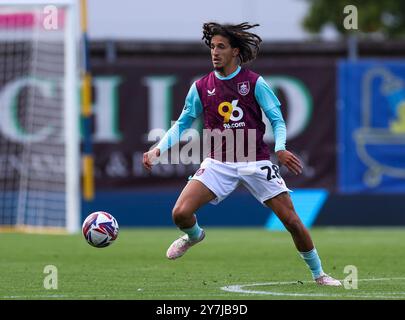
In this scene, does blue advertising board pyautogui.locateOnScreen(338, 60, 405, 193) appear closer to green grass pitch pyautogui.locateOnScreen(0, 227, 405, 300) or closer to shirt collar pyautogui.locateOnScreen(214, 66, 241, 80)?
green grass pitch pyautogui.locateOnScreen(0, 227, 405, 300)

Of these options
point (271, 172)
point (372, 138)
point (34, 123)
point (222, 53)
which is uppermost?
point (222, 53)

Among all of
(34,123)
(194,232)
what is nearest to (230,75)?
(194,232)

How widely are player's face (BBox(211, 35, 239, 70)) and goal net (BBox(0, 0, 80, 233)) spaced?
8.48m

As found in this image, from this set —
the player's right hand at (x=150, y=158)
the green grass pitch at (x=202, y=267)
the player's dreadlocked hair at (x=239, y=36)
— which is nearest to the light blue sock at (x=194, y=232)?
the green grass pitch at (x=202, y=267)

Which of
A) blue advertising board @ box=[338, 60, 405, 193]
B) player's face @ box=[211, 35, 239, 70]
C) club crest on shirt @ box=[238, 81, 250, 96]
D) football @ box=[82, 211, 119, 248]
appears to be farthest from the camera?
blue advertising board @ box=[338, 60, 405, 193]

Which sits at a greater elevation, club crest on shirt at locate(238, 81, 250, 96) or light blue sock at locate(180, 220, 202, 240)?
club crest on shirt at locate(238, 81, 250, 96)

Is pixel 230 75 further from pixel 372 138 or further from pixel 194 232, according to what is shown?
pixel 372 138

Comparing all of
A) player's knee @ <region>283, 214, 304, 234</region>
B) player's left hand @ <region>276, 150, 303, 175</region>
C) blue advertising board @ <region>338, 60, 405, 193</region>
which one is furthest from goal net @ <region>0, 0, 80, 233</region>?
player's left hand @ <region>276, 150, 303, 175</region>

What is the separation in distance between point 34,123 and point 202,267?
354 inches

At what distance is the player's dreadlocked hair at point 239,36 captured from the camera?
10414 millimetres

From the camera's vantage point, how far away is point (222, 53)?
10336 millimetres

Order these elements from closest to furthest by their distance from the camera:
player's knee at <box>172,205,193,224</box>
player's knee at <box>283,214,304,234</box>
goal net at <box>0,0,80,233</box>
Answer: player's knee at <box>283,214,304,234</box> < player's knee at <box>172,205,193,224</box> < goal net at <box>0,0,80,233</box>

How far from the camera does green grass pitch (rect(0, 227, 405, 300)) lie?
9.37 metres
